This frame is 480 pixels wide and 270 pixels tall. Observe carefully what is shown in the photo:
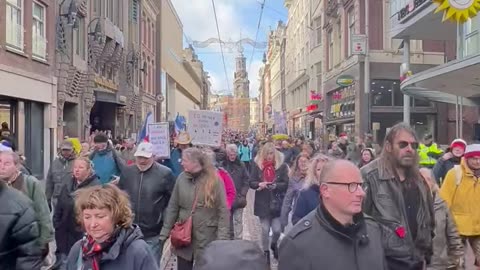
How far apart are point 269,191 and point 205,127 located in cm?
404

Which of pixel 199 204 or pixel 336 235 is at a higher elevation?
pixel 336 235

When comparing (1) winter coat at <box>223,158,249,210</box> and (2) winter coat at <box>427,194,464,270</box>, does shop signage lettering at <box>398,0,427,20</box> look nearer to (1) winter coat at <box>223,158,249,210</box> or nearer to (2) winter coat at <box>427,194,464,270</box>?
(1) winter coat at <box>223,158,249,210</box>

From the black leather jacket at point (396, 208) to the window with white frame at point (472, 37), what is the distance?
47.0 ft

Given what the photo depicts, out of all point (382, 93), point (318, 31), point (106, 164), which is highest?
point (318, 31)

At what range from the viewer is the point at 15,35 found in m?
19.1

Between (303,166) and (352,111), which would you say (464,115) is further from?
(303,166)

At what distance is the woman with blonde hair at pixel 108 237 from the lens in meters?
3.47

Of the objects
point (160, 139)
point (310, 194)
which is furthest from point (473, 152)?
point (160, 139)

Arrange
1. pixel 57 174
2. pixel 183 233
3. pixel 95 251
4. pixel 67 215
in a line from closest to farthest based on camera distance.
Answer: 1. pixel 95 251
2. pixel 183 233
3. pixel 67 215
4. pixel 57 174

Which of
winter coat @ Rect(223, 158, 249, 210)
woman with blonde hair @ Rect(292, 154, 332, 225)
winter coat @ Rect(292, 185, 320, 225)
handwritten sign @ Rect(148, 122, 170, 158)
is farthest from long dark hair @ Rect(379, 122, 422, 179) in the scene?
handwritten sign @ Rect(148, 122, 170, 158)

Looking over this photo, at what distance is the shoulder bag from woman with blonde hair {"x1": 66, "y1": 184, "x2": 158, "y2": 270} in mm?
2567

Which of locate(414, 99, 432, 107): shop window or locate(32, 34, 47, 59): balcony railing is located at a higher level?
locate(32, 34, 47, 59): balcony railing

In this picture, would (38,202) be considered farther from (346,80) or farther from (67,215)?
(346,80)

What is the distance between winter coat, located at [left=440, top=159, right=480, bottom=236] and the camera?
655cm
